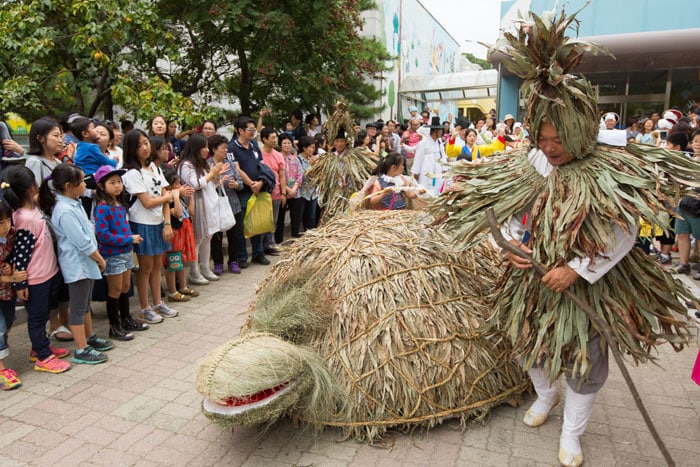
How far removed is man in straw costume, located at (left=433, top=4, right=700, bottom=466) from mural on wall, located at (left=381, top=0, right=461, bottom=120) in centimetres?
1615

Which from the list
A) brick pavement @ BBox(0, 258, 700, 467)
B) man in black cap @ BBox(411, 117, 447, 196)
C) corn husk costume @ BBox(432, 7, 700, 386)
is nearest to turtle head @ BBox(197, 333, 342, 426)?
brick pavement @ BBox(0, 258, 700, 467)

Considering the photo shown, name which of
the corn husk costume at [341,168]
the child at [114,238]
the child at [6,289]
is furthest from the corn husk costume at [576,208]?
the corn husk costume at [341,168]

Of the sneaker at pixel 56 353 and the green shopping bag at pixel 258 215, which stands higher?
A: the green shopping bag at pixel 258 215

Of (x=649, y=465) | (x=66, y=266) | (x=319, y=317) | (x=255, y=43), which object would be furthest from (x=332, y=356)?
(x=255, y=43)

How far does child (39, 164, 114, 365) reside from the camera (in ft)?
13.3

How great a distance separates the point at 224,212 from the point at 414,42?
2043 centimetres

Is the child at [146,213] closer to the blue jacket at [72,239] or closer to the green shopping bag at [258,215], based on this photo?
the blue jacket at [72,239]

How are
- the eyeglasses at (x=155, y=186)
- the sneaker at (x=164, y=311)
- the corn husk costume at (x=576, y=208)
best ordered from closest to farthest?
the corn husk costume at (x=576, y=208), the eyeglasses at (x=155, y=186), the sneaker at (x=164, y=311)

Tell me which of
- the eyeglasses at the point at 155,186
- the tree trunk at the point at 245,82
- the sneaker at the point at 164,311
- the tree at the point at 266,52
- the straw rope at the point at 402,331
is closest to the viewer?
the straw rope at the point at 402,331

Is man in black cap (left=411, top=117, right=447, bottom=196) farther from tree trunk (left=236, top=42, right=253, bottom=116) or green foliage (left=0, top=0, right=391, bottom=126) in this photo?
tree trunk (left=236, top=42, right=253, bottom=116)

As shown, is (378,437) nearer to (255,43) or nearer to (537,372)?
(537,372)

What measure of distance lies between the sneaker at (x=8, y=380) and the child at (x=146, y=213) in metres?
1.36

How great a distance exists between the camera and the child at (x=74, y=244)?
160 inches

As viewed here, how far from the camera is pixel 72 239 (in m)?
4.05
